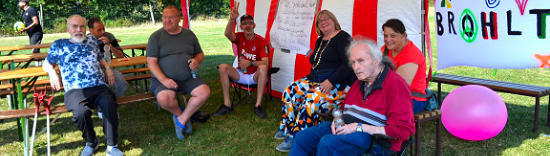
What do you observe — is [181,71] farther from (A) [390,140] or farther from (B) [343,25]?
(A) [390,140]

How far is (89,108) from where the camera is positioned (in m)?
3.27

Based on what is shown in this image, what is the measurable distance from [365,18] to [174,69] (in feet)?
6.10

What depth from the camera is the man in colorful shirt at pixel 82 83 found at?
3227 millimetres

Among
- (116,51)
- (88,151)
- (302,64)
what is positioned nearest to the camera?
(88,151)

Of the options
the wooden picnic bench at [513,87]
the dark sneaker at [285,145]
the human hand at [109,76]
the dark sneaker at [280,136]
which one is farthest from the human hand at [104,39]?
the wooden picnic bench at [513,87]

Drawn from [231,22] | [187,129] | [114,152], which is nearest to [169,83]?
[187,129]

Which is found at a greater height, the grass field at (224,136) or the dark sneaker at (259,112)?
the dark sneaker at (259,112)

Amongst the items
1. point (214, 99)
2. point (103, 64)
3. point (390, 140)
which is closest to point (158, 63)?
point (103, 64)

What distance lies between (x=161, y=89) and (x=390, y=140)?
2222 mm

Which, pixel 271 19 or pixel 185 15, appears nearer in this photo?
pixel 271 19

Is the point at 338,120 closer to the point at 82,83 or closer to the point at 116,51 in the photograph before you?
the point at 82,83

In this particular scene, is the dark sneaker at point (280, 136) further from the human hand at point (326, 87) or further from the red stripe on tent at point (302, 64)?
the red stripe on tent at point (302, 64)

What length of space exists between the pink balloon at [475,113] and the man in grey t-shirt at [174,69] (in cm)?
211

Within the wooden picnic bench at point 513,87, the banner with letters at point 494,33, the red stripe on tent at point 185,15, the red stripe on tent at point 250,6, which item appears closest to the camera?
the banner with letters at point 494,33
